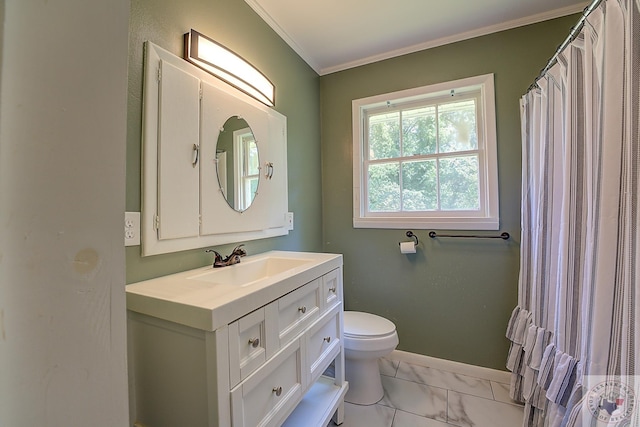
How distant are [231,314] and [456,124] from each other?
214 cm

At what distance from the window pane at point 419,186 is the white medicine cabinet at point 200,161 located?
1.13m

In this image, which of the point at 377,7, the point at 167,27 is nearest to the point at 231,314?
the point at 167,27

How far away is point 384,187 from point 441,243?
25.6 inches

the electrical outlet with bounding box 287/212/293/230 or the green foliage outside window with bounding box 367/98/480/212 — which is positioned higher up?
the green foliage outside window with bounding box 367/98/480/212

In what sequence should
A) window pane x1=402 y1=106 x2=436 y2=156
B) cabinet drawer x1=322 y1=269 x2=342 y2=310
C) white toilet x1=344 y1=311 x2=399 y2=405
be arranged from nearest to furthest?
cabinet drawer x1=322 y1=269 x2=342 y2=310, white toilet x1=344 y1=311 x2=399 y2=405, window pane x1=402 y1=106 x2=436 y2=156

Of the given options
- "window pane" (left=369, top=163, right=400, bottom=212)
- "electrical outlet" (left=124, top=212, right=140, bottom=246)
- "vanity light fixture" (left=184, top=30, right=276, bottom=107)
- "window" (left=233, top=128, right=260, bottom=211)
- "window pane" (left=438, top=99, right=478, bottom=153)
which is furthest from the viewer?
"window pane" (left=369, top=163, right=400, bottom=212)

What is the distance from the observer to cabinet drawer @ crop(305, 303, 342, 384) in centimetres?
117

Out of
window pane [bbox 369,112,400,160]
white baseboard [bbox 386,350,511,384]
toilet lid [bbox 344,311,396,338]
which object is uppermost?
window pane [bbox 369,112,400,160]

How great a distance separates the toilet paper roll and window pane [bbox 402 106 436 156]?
75cm

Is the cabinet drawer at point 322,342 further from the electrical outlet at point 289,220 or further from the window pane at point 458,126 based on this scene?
the window pane at point 458,126

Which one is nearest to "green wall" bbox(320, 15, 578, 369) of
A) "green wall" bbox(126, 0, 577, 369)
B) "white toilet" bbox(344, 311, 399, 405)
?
"green wall" bbox(126, 0, 577, 369)

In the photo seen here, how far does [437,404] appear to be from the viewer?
164 centimetres

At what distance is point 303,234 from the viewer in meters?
2.16

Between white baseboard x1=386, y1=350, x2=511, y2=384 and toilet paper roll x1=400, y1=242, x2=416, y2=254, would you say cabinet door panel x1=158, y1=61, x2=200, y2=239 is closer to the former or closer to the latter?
toilet paper roll x1=400, y1=242, x2=416, y2=254
